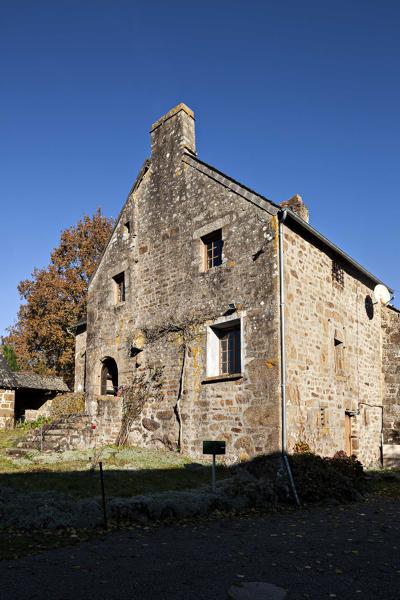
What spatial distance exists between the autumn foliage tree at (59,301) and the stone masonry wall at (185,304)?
1333cm

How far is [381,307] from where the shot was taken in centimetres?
1731

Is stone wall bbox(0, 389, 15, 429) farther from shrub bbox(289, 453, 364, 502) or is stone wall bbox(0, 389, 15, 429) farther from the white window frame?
shrub bbox(289, 453, 364, 502)

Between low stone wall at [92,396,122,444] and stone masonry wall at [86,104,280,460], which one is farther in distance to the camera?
low stone wall at [92,396,122,444]

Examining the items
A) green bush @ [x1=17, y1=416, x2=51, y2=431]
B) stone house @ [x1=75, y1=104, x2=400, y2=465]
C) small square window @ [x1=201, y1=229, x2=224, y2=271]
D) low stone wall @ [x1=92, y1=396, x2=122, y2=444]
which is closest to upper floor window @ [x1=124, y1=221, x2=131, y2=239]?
stone house @ [x1=75, y1=104, x2=400, y2=465]

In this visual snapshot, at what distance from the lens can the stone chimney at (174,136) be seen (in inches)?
595

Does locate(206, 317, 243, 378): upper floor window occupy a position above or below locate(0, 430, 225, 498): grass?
above

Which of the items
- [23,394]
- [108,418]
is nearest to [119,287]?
[108,418]

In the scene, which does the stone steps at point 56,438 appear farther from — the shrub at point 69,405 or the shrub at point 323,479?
the shrub at point 323,479

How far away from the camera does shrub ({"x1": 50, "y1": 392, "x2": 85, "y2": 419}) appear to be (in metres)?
17.7

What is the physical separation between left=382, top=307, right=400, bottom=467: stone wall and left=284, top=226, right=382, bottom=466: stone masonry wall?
352mm

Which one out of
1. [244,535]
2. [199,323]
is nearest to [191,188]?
[199,323]

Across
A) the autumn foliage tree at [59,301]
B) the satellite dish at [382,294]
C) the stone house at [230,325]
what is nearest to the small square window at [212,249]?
the stone house at [230,325]

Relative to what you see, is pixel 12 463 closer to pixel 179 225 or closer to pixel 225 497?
pixel 225 497

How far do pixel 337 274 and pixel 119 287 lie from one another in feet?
24.3
